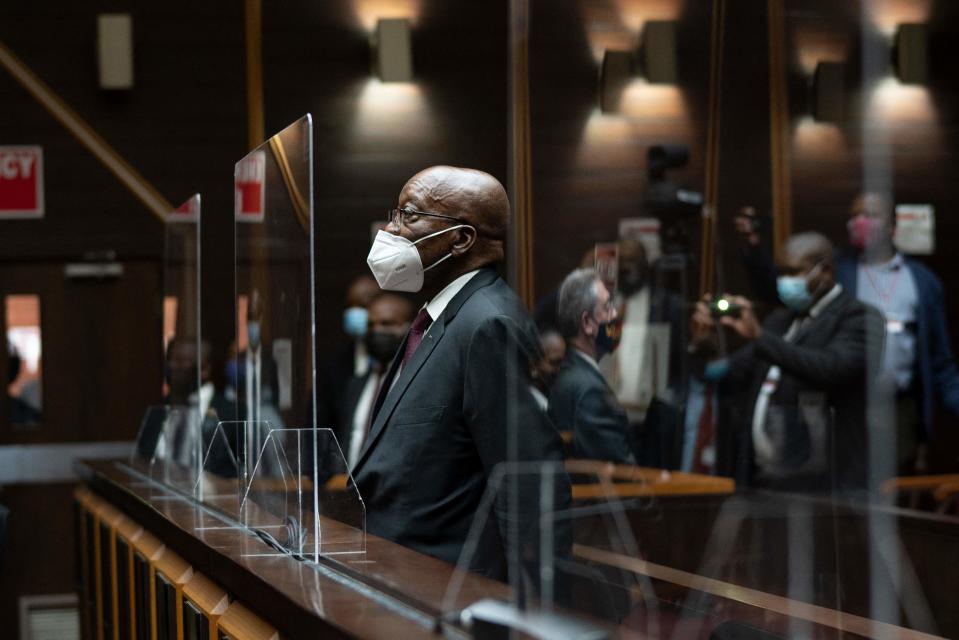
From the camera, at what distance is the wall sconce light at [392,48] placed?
335 inches

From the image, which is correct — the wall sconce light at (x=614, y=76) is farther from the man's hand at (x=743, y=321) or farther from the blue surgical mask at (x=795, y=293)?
the blue surgical mask at (x=795, y=293)

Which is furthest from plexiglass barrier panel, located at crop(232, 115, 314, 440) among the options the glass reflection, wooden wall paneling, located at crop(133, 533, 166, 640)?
the glass reflection

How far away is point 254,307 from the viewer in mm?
2961

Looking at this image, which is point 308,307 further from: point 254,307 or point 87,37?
point 87,37

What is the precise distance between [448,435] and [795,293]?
3.00 metres

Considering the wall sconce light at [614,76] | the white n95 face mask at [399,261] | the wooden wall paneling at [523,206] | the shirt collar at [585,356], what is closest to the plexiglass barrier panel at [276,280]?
the white n95 face mask at [399,261]

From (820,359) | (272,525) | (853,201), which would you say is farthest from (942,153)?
(272,525)

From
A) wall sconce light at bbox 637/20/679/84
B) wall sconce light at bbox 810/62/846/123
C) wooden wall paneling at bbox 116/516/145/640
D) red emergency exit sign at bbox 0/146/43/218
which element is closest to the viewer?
wooden wall paneling at bbox 116/516/145/640

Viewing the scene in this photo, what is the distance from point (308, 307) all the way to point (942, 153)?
4.29 meters

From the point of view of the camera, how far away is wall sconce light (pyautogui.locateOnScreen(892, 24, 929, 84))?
5.87 metres

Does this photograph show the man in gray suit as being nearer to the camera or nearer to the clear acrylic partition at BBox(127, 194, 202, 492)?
the clear acrylic partition at BBox(127, 194, 202, 492)

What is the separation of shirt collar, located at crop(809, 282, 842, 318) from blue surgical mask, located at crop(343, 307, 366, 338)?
3690 millimetres

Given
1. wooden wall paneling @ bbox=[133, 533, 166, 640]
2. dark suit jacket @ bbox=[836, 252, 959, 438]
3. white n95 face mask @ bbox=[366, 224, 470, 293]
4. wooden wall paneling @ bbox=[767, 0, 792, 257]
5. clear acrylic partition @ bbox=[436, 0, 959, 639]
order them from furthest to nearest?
wooden wall paneling @ bbox=[767, 0, 792, 257] → dark suit jacket @ bbox=[836, 252, 959, 438] → clear acrylic partition @ bbox=[436, 0, 959, 639] → wooden wall paneling @ bbox=[133, 533, 166, 640] → white n95 face mask @ bbox=[366, 224, 470, 293]

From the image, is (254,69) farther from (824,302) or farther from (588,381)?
(588,381)
